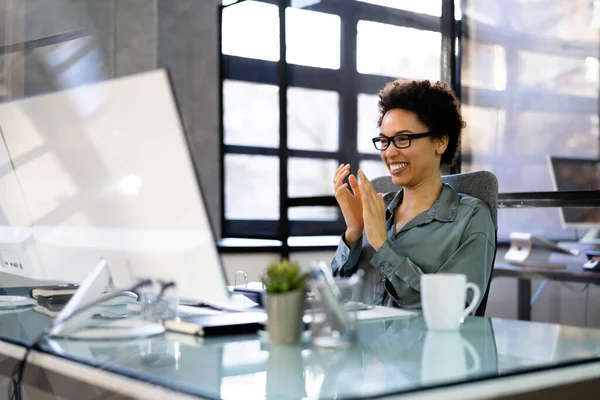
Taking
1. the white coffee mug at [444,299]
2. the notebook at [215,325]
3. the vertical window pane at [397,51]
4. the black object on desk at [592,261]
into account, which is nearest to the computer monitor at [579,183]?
the black object on desk at [592,261]

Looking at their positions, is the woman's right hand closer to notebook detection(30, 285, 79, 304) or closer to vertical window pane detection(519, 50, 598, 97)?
notebook detection(30, 285, 79, 304)

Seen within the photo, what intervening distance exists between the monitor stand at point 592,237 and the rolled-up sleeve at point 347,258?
1.79 metres

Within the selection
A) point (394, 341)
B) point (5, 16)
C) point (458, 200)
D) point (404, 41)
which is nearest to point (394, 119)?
point (458, 200)

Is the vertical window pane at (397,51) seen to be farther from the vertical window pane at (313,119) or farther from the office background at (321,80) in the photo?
the vertical window pane at (313,119)

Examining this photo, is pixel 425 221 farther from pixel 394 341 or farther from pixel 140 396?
pixel 140 396

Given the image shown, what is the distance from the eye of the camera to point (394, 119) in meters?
2.04

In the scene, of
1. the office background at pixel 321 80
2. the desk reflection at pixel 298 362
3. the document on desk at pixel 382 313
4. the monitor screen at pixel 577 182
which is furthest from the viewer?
the office background at pixel 321 80

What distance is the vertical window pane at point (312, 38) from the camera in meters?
4.47

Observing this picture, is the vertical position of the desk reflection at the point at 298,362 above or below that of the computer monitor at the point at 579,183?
below

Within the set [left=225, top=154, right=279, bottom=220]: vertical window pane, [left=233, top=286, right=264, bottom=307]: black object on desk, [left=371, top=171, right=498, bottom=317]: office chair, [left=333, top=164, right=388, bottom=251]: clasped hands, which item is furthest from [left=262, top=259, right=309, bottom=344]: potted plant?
[left=225, top=154, right=279, bottom=220]: vertical window pane

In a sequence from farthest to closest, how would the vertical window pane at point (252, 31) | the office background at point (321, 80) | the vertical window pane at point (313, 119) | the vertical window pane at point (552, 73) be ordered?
the vertical window pane at point (252, 31) → the vertical window pane at point (313, 119) → the vertical window pane at point (552, 73) → the office background at point (321, 80)

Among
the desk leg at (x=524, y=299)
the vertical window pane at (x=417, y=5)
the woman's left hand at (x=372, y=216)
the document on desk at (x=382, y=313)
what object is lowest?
the desk leg at (x=524, y=299)

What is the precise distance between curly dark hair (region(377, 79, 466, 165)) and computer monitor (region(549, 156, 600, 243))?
1448 mm

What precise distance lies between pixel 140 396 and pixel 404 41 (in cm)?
344
